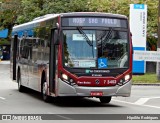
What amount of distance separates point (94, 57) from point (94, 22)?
1215mm

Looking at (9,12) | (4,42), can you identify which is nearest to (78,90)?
(9,12)

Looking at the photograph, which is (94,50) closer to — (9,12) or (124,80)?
(124,80)

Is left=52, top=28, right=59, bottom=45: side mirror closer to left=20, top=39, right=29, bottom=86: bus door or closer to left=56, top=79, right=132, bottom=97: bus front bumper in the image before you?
left=56, top=79, right=132, bottom=97: bus front bumper

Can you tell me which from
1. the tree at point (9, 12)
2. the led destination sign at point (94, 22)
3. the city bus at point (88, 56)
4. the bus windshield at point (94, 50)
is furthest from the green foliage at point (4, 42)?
the bus windshield at point (94, 50)

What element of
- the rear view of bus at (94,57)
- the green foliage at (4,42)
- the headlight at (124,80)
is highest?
the rear view of bus at (94,57)

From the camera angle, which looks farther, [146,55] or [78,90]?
[146,55]

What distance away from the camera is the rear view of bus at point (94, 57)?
17391mm

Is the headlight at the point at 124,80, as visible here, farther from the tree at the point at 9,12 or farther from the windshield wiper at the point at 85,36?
the tree at the point at 9,12

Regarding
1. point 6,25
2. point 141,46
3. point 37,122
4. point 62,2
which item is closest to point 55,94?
point 37,122

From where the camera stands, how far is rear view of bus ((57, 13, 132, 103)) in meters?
17.4

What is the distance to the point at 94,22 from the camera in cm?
1794

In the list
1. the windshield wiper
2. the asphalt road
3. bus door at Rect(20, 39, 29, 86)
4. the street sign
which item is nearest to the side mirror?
the windshield wiper

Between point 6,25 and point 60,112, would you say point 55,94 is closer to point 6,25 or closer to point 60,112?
point 60,112

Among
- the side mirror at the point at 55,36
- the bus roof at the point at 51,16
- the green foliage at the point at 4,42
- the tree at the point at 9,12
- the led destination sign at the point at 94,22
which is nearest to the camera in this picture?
the side mirror at the point at 55,36
